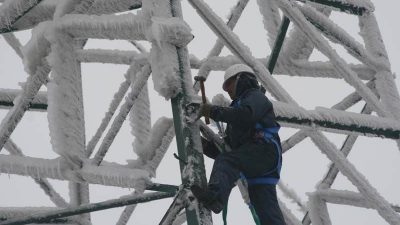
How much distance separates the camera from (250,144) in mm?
6195

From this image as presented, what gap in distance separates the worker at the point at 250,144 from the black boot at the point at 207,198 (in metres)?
0.16

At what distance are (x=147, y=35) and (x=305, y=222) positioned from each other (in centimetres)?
465

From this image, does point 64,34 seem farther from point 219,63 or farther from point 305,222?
point 305,222

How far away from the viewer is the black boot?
5.39m

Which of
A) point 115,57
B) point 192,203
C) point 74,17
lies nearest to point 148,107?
Answer: point 115,57

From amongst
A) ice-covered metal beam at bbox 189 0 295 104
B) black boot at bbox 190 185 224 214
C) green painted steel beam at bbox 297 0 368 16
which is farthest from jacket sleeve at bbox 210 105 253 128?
green painted steel beam at bbox 297 0 368 16

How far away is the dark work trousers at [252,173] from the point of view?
18.6ft

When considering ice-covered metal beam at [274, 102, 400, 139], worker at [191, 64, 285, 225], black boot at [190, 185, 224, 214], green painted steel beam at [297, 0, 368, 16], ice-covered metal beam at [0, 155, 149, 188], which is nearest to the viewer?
black boot at [190, 185, 224, 214]

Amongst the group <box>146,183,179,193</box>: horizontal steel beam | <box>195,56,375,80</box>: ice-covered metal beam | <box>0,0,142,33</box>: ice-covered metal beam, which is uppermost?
<box>195,56,375,80</box>: ice-covered metal beam

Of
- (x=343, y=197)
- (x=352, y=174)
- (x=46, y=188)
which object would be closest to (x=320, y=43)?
(x=352, y=174)

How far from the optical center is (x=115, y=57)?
971 centimetres

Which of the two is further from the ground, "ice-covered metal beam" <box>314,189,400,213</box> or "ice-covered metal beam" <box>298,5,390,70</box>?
"ice-covered metal beam" <box>298,5,390,70</box>

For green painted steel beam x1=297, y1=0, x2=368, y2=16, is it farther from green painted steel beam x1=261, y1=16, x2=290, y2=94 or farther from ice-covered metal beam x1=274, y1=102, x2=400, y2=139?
ice-covered metal beam x1=274, y1=102, x2=400, y2=139

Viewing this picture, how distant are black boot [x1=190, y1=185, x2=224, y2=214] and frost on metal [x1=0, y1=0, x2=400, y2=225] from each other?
0.08 meters
